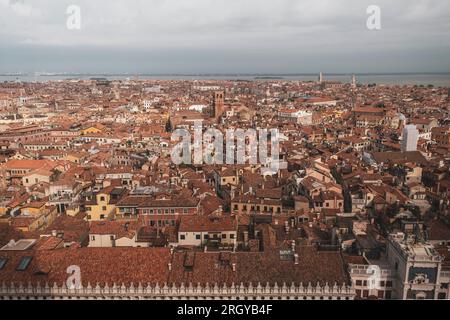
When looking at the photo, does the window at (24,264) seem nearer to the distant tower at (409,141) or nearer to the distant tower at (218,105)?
the distant tower at (409,141)

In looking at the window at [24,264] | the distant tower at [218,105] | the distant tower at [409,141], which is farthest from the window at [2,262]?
the distant tower at [218,105]

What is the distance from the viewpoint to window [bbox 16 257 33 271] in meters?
10.4

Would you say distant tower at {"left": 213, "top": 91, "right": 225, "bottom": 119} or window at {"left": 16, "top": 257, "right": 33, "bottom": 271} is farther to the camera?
distant tower at {"left": 213, "top": 91, "right": 225, "bottom": 119}

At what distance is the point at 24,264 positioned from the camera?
10570mm

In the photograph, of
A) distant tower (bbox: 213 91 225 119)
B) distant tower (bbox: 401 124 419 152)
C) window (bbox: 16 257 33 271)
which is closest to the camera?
window (bbox: 16 257 33 271)

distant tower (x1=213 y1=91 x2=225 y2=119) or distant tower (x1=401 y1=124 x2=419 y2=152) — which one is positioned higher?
distant tower (x1=213 y1=91 x2=225 y2=119)

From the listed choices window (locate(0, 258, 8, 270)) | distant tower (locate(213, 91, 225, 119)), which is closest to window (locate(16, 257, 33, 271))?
window (locate(0, 258, 8, 270))

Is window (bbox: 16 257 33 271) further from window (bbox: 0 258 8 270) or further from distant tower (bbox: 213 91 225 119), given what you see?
distant tower (bbox: 213 91 225 119)

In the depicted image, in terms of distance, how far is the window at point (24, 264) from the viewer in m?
10.4

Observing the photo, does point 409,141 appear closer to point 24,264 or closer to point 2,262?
point 24,264

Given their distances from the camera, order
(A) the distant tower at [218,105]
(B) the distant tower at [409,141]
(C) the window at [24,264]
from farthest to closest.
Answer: (A) the distant tower at [218,105] < (B) the distant tower at [409,141] < (C) the window at [24,264]

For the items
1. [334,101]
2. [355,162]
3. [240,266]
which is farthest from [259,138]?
[334,101]

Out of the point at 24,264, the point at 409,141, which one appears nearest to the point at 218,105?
the point at 409,141

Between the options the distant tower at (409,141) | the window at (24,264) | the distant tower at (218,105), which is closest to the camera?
the window at (24,264)
